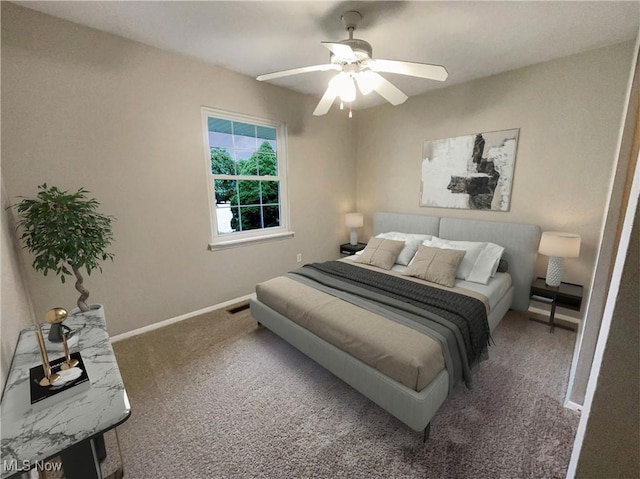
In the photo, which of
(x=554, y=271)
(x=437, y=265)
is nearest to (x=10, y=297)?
(x=437, y=265)

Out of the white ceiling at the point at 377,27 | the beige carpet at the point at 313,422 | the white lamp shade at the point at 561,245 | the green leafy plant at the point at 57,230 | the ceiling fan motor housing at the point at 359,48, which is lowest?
the beige carpet at the point at 313,422

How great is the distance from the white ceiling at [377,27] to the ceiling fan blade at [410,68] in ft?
1.51

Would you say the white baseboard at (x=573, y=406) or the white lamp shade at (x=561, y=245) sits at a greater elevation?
the white lamp shade at (x=561, y=245)

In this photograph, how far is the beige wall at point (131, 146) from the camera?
193 cm

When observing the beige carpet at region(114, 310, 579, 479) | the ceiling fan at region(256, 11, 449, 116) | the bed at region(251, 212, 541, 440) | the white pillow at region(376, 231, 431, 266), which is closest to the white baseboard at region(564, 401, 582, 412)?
the beige carpet at region(114, 310, 579, 479)

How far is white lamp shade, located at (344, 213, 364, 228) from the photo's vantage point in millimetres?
4105

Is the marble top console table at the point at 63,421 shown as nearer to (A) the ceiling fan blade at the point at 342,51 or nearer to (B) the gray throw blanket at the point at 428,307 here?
(B) the gray throw blanket at the point at 428,307

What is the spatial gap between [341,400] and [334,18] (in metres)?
2.74

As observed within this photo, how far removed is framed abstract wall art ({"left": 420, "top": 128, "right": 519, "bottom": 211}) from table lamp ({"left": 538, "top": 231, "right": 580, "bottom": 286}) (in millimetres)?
617

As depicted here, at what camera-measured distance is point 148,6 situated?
1.84 m

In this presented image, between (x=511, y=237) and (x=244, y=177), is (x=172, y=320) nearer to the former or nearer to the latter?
(x=244, y=177)

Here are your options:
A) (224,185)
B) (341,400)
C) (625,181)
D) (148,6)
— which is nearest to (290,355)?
(341,400)

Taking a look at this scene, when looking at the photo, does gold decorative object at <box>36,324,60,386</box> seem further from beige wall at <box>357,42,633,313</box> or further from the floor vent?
beige wall at <box>357,42,633,313</box>

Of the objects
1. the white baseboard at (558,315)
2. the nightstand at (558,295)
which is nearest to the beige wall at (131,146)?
the nightstand at (558,295)
